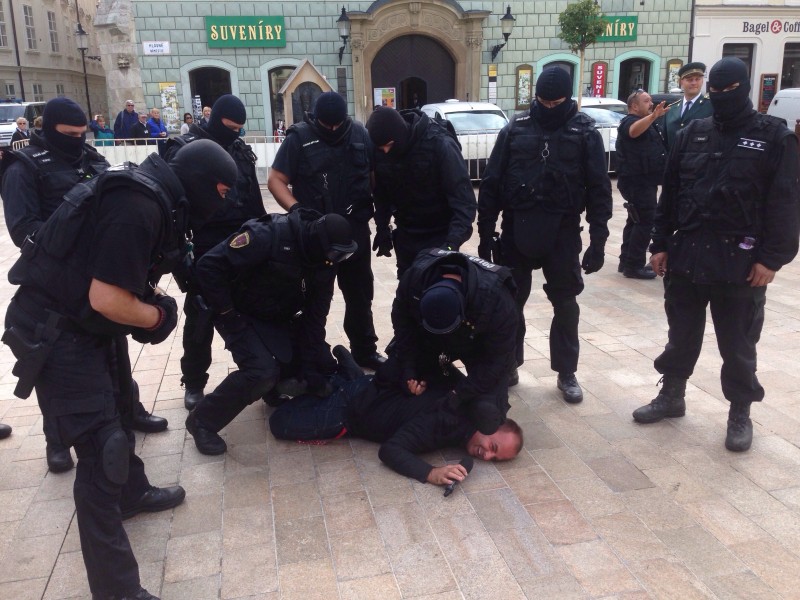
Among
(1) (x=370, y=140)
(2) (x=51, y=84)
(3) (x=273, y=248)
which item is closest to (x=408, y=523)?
(3) (x=273, y=248)

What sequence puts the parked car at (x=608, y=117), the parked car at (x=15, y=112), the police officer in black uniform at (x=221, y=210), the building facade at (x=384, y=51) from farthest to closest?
the building facade at (x=384, y=51) < the parked car at (x=15, y=112) < the parked car at (x=608, y=117) < the police officer in black uniform at (x=221, y=210)

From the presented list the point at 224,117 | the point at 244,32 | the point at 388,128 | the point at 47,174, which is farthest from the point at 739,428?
the point at 244,32

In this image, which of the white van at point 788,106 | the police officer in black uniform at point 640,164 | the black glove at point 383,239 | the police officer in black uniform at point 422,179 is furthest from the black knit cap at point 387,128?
the white van at point 788,106

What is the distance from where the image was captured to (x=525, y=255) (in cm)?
414

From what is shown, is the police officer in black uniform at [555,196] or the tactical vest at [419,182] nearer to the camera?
the police officer in black uniform at [555,196]

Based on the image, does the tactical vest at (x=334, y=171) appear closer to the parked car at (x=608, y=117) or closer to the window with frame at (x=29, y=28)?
the parked car at (x=608, y=117)

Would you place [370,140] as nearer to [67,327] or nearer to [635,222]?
[67,327]

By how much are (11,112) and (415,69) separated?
11800 millimetres

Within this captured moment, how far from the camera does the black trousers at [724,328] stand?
3.53 m

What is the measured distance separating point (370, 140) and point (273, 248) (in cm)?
116

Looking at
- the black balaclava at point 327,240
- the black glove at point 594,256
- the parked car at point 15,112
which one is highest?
the parked car at point 15,112

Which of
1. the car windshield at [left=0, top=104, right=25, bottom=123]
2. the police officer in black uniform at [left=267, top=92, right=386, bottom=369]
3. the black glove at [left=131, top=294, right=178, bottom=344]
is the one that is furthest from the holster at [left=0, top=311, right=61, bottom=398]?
the car windshield at [left=0, top=104, right=25, bottom=123]

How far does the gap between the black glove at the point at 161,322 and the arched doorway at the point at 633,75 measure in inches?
904

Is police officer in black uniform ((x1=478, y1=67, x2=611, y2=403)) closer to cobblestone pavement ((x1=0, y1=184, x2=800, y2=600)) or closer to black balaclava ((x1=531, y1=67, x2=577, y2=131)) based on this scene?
black balaclava ((x1=531, y1=67, x2=577, y2=131))
